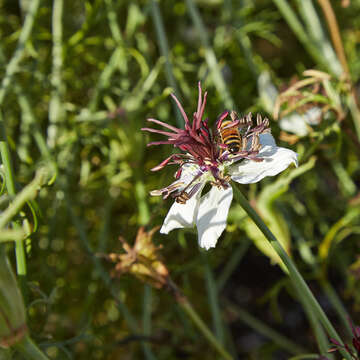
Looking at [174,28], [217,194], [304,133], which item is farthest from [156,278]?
[174,28]

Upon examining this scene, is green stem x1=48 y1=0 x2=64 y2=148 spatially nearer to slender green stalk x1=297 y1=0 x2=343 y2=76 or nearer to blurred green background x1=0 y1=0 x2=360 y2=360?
blurred green background x1=0 y1=0 x2=360 y2=360

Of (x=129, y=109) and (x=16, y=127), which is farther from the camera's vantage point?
(x=16, y=127)

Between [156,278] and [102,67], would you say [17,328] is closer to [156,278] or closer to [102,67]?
[156,278]

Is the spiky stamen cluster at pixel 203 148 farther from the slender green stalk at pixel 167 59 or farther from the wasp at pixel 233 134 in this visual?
the slender green stalk at pixel 167 59

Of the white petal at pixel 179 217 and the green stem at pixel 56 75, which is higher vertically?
the green stem at pixel 56 75

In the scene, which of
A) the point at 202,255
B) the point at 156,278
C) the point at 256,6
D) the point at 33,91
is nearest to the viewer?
the point at 156,278

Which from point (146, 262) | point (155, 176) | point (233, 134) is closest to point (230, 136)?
point (233, 134)

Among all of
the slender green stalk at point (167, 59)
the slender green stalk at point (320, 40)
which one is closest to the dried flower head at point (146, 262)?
the slender green stalk at point (167, 59)
